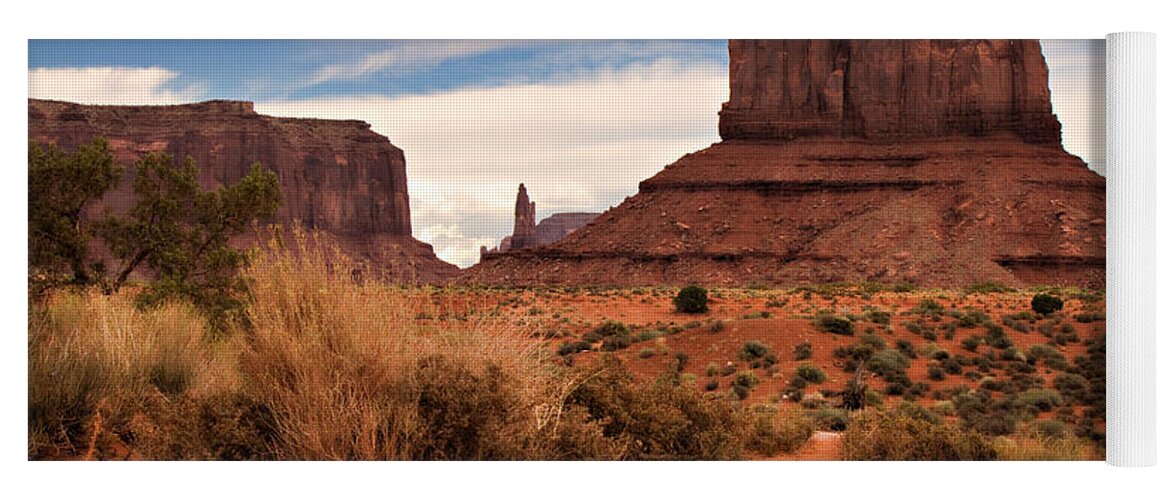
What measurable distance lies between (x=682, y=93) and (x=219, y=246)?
12297 millimetres

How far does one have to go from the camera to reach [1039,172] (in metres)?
59.4

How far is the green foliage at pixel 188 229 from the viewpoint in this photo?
43.1 ft

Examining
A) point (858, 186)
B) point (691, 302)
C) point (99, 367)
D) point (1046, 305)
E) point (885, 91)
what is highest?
point (885, 91)

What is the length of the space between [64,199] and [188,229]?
1.46 meters

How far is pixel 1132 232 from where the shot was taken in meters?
8.93

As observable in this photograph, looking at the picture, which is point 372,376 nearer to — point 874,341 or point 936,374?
point 936,374

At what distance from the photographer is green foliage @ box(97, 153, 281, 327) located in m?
13.1

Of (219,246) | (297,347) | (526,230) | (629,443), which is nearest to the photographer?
(297,347)

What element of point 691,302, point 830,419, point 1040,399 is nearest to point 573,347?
point 830,419

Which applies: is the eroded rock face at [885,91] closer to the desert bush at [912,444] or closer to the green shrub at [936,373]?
the green shrub at [936,373]


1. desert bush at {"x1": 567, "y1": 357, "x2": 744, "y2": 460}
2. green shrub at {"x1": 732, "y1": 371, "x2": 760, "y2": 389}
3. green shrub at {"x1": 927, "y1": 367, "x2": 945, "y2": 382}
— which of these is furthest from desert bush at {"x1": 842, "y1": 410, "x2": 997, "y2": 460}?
green shrub at {"x1": 927, "y1": 367, "x2": 945, "y2": 382}

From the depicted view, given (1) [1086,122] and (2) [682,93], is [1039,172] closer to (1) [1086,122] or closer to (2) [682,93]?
(2) [682,93]
